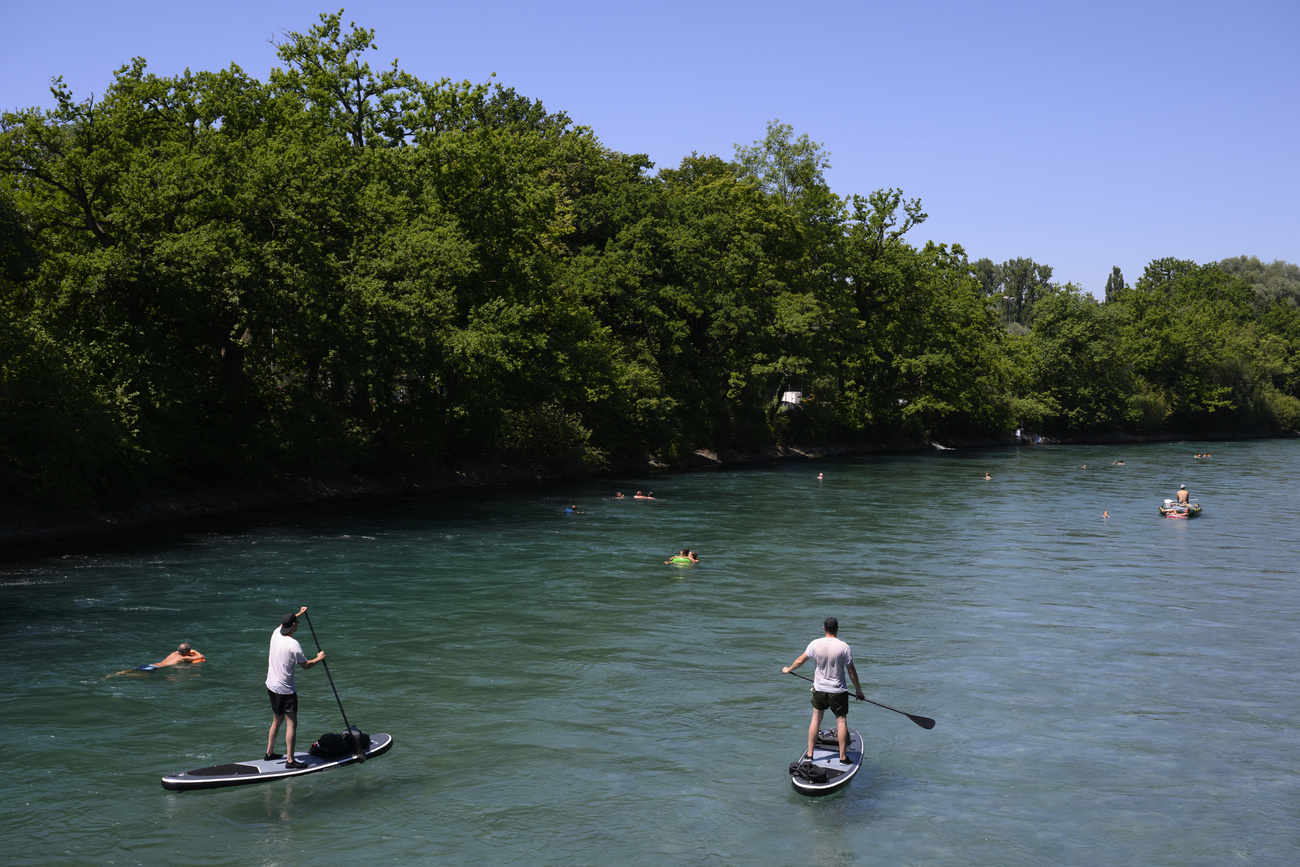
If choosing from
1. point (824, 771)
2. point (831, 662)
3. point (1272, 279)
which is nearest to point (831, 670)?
point (831, 662)

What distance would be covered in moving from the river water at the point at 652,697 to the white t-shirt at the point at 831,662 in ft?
5.89

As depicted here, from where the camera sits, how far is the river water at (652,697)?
49.7 feet

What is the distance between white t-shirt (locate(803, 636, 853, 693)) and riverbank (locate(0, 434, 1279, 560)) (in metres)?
29.7

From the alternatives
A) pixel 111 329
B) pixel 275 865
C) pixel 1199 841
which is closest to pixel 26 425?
pixel 111 329

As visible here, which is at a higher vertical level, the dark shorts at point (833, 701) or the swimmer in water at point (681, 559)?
the dark shorts at point (833, 701)

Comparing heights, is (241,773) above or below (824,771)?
below

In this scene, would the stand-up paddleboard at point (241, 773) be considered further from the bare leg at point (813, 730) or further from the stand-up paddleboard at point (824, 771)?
the bare leg at point (813, 730)

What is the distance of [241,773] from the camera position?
1623 cm

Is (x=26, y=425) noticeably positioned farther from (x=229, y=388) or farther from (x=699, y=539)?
(x=699, y=539)

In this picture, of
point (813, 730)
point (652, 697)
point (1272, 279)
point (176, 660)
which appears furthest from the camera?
point (1272, 279)

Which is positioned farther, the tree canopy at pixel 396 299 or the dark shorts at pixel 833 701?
the tree canopy at pixel 396 299

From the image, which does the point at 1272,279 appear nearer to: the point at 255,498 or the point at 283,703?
the point at 255,498

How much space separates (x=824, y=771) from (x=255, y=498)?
1506 inches

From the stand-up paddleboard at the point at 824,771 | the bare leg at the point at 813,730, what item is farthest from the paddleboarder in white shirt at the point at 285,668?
the bare leg at the point at 813,730
